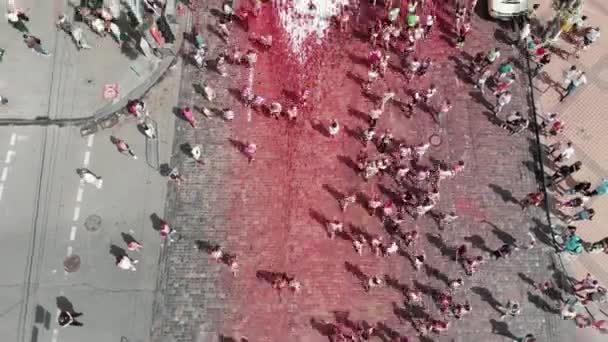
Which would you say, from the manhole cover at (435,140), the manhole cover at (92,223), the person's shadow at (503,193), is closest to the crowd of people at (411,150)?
the person's shadow at (503,193)

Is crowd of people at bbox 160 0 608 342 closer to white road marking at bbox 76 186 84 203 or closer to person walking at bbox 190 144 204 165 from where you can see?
person walking at bbox 190 144 204 165

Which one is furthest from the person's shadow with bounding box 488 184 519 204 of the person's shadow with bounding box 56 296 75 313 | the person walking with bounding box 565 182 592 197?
the person's shadow with bounding box 56 296 75 313

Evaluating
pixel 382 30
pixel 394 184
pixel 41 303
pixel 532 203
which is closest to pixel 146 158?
pixel 41 303

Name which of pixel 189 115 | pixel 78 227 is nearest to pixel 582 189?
pixel 189 115

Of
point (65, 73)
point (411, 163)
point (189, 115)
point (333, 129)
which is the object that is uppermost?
point (65, 73)

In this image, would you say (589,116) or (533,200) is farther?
(589,116)

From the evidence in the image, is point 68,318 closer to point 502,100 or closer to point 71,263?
point 71,263

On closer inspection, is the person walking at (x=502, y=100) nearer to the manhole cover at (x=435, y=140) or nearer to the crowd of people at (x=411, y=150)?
the crowd of people at (x=411, y=150)
